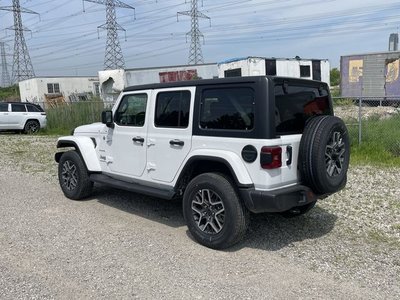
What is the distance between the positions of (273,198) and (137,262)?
Answer: 5.09 feet

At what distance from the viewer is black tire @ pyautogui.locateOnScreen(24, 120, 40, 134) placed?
18.0 meters

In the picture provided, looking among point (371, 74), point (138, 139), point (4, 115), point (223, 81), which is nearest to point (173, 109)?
point (138, 139)

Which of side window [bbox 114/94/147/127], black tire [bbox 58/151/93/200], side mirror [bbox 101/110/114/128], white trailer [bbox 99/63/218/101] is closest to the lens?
side window [bbox 114/94/147/127]

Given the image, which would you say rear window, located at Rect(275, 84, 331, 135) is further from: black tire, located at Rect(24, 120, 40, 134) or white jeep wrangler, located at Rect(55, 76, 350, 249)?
black tire, located at Rect(24, 120, 40, 134)

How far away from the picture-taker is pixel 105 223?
5.24m

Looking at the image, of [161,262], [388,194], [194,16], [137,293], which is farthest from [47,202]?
[194,16]

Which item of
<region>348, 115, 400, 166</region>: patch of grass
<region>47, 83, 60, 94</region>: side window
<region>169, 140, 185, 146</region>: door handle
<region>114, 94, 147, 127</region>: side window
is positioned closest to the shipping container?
<region>348, 115, 400, 166</region>: patch of grass

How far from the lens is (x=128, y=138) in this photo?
5387 mm

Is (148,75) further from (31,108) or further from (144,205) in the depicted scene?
(144,205)

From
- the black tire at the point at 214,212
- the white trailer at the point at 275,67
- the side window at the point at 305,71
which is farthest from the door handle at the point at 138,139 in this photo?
the side window at the point at 305,71

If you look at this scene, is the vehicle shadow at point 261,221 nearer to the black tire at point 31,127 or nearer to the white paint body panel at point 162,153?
the white paint body panel at point 162,153

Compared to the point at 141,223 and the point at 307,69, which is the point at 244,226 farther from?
the point at 307,69

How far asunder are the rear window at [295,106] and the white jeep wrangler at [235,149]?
0.01 meters

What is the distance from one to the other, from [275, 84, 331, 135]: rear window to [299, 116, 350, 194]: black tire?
0.44ft
